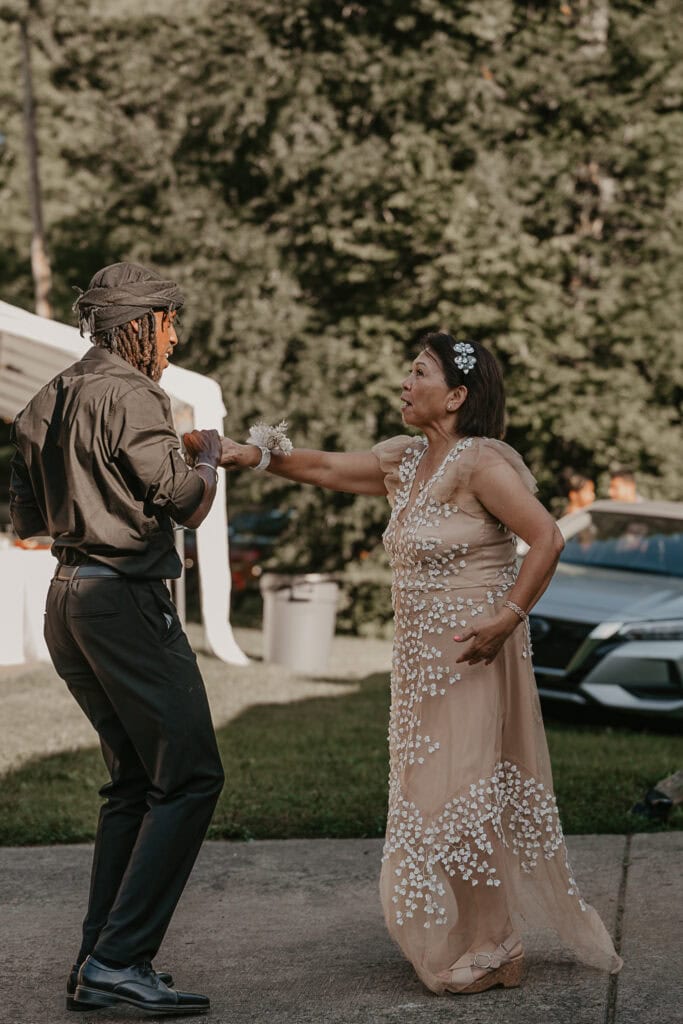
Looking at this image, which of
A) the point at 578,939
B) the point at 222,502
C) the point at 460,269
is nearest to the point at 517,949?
the point at 578,939

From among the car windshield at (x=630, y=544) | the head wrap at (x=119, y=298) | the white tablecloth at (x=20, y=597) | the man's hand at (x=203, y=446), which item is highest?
the head wrap at (x=119, y=298)

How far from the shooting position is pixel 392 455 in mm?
4496

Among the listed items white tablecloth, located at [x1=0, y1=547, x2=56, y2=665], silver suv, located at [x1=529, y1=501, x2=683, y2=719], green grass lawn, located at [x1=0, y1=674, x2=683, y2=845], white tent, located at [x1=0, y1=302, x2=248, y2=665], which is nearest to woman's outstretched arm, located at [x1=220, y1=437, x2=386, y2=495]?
green grass lawn, located at [x1=0, y1=674, x2=683, y2=845]

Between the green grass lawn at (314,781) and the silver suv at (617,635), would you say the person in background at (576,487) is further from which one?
the green grass lawn at (314,781)

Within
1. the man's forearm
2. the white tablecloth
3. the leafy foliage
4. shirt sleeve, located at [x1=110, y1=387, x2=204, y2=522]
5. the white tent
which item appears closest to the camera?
shirt sleeve, located at [x1=110, y1=387, x2=204, y2=522]

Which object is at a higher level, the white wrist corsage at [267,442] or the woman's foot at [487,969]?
the white wrist corsage at [267,442]

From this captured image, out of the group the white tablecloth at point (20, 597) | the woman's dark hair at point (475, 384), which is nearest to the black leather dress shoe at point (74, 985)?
the woman's dark hair at point (475, 384)

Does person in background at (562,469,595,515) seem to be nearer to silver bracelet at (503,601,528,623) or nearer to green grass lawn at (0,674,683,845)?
green grass lawn at (0,674,683,845)

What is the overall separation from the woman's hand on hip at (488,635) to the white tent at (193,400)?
24.3 ft

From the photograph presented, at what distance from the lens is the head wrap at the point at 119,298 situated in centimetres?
387

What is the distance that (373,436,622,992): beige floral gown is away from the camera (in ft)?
13.6

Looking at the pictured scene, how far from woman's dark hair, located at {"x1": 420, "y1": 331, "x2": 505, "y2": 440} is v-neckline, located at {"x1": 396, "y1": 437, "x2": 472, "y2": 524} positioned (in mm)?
57

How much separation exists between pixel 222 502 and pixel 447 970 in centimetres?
905

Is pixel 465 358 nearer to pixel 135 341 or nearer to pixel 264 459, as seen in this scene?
pixel 264 459
